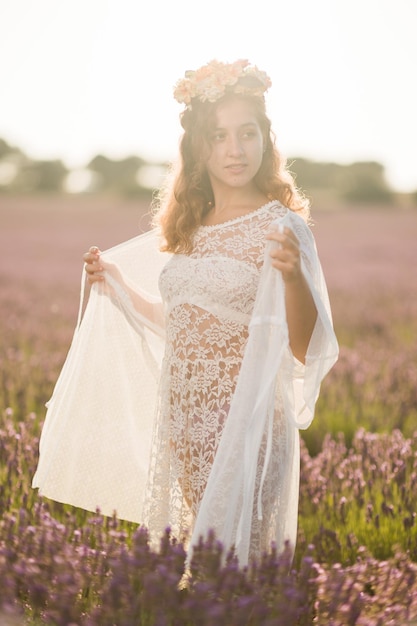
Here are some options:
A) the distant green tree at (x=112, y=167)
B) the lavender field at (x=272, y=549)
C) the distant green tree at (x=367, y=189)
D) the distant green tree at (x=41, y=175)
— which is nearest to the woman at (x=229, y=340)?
the lavender field at (x=272, y=549)

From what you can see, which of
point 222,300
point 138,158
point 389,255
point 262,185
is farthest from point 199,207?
point 138,158

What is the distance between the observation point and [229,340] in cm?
283

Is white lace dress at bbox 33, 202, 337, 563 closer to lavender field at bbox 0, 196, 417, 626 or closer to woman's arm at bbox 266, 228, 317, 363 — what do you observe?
woman's arm at bbox 266, 228, 317, 363

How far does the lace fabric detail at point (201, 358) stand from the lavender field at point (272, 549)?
0.29 m

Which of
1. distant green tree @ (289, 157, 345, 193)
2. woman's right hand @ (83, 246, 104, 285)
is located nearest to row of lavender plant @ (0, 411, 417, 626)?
woman's right hand @ (83, 246, 104, 285)

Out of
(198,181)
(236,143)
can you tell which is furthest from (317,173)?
(236,143)

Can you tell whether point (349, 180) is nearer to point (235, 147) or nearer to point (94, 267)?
point (94, 267)

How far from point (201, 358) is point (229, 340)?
0.40 ft

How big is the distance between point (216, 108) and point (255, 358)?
1019mm

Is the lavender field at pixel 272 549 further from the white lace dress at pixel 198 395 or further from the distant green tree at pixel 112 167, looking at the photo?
the distant green tree at pixel 112 167

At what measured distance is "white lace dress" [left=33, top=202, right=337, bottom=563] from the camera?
2.52 meters

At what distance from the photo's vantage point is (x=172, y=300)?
9.82 ft

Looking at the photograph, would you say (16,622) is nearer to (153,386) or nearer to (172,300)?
(172,300)

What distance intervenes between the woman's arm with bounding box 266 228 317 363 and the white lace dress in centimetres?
4
